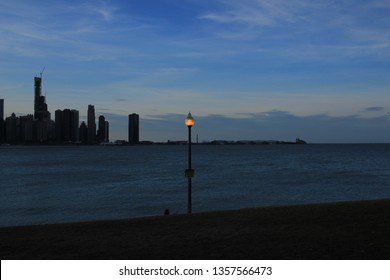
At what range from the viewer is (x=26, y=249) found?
9305 millimetres

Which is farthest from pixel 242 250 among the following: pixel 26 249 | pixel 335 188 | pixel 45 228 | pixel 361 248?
pixel 335 188

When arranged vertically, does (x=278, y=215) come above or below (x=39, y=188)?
above

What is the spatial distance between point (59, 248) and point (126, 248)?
1.42 metres

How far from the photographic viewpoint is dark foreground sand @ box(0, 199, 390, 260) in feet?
27.2

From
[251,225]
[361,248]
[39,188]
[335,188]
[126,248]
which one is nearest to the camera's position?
[361,248]

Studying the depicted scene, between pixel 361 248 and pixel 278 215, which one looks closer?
pixel 361 248

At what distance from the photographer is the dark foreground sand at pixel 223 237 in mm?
8305

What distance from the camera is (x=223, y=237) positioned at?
9820 millimetres

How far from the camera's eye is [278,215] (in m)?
12.6
